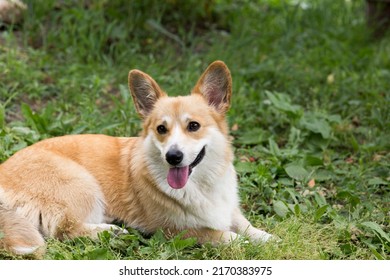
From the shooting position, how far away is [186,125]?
453cm

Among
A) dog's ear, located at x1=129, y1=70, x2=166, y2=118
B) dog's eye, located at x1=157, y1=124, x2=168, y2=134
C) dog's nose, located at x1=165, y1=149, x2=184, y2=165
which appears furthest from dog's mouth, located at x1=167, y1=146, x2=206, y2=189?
dog's ear, located at x1=129, y1=70, x2=166, y2=118

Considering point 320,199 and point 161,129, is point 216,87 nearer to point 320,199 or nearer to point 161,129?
point 161,129

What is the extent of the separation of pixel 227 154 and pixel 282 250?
31.2 inches

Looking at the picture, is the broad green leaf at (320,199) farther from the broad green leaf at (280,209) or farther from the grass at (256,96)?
the broad green leaf at (280,209)

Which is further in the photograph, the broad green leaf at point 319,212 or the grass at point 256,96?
the broad green leaf at point 319,212

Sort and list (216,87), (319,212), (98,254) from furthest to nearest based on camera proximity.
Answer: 1. (319,212)
2. (216,87)
3. (98,254)

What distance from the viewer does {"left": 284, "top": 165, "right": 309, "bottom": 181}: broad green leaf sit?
223 inches

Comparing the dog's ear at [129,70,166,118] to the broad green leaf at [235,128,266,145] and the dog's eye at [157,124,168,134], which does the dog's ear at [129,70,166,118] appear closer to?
the dog's eye at [157,124,168,134]

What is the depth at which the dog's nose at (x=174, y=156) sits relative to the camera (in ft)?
14.3

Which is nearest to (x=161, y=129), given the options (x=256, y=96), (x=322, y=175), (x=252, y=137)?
(x=322, y=175)

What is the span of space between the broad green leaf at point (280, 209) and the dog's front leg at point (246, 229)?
0.98 ft

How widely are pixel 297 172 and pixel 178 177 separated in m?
1.53

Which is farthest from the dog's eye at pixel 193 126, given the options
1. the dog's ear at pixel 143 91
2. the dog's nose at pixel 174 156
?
the dog's ear at pixel 143 91
